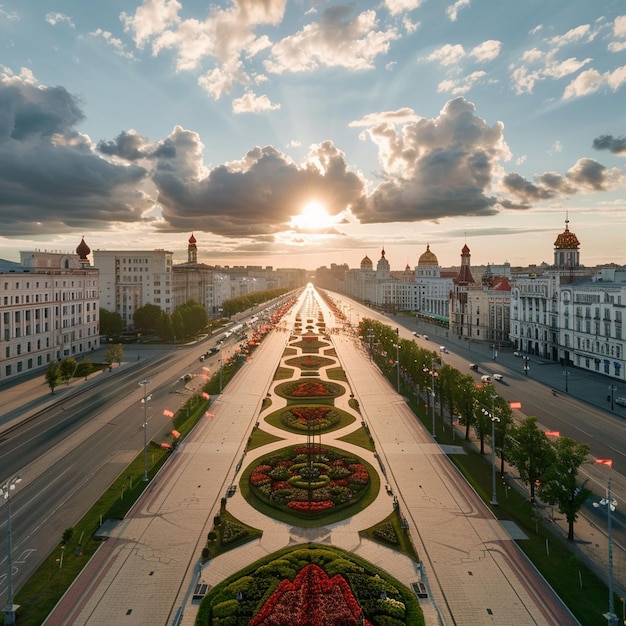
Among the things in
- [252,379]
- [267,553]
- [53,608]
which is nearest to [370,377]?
[252,379]

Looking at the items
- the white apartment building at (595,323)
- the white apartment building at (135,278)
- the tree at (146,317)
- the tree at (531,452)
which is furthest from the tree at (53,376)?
the white apartment building at (595,323)

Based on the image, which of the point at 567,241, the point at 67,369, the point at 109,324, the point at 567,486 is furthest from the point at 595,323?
the point at 109,324

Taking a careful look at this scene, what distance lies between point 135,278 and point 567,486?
129m

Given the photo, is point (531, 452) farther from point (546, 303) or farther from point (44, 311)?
point (44, 311)

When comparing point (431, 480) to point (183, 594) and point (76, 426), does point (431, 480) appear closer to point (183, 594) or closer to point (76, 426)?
point (183, 594)

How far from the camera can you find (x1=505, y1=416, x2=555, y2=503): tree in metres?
36.3

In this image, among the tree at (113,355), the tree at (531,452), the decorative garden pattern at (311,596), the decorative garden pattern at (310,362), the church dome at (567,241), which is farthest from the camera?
the church dome at (567,241)

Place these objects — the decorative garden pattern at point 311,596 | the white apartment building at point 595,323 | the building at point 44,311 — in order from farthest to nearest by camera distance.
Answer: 1. the white apartment building at point 595,323
2. the building at point 44,311
3. the decorative garden pattern at point 311,596

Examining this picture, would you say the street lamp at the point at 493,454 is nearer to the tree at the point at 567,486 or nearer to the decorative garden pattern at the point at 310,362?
the tree at the point at 567,486

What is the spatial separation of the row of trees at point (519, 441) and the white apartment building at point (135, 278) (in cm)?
8959

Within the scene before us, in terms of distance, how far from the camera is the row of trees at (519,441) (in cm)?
3206

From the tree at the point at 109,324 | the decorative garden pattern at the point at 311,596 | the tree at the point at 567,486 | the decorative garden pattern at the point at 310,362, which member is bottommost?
the decorative garden pattern at the point at 311,596

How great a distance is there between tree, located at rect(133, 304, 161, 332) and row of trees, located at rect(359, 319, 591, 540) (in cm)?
7996

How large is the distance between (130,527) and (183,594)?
9.04 meters
